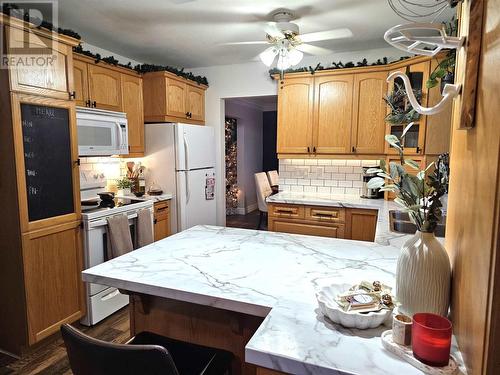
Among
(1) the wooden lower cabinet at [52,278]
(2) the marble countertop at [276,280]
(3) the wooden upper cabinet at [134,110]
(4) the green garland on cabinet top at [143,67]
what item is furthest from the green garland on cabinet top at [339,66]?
(1) the wooden lower cabinet at [52,278]

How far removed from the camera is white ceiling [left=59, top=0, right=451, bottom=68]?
248 cm

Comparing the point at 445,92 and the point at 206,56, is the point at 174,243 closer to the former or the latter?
the point at 445,92

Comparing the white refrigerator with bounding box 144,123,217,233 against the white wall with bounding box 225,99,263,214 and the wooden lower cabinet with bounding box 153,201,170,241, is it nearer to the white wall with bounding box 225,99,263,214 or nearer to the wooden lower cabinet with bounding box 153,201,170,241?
the wooden lower cabinet with bounding box 153,201,170,241

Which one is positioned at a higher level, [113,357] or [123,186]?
[123,186]

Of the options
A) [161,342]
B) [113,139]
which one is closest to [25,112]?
[113,139]

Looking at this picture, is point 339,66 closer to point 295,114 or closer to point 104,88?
point 295,114

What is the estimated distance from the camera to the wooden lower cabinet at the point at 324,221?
3.24m

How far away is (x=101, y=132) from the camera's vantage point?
115 inches

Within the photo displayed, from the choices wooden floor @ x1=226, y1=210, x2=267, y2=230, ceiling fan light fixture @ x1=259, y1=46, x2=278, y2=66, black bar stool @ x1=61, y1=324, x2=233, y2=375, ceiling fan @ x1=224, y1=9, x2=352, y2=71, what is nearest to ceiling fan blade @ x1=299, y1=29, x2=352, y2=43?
ceiling fan @ x1=224, y1=9, x2=352, y2=71

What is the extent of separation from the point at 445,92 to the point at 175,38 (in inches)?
115

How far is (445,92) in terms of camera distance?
0.93 meters

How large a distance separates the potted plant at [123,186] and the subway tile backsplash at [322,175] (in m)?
1.86

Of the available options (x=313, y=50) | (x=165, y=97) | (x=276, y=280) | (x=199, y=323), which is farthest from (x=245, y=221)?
(x=276, y=280)

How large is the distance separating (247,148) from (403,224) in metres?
4.89
